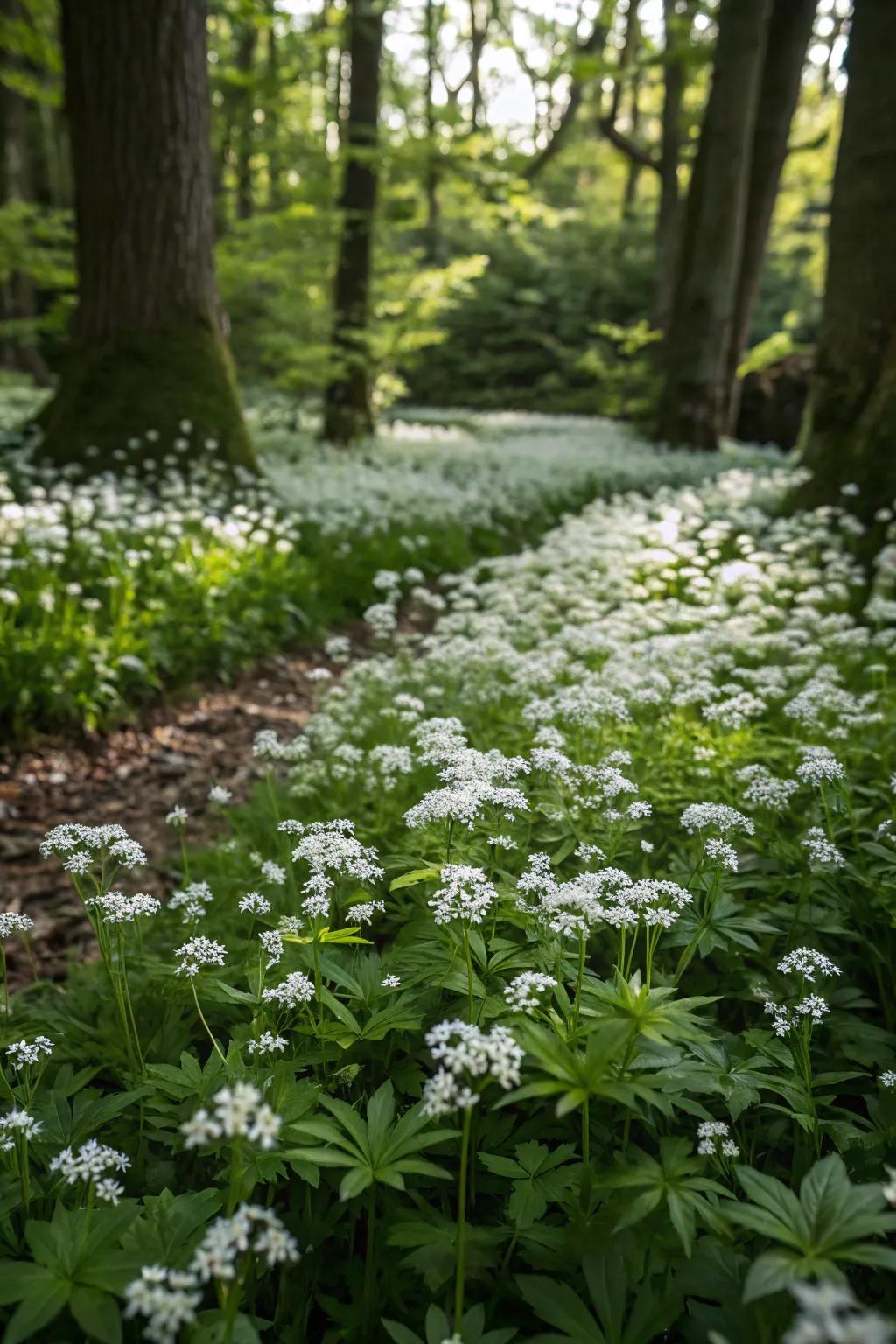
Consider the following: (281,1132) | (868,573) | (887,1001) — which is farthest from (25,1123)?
(868,573)

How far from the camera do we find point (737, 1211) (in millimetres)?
1543

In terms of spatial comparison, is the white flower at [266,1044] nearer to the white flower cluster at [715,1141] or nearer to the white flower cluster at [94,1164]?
the white flower cluster at [94,1164]

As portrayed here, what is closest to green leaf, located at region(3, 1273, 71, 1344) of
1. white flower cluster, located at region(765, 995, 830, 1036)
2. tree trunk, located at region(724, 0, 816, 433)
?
white flower cluster, located at region(765, 995, 830, 1036)

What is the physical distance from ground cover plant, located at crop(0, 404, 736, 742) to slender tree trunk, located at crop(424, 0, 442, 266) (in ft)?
15.0

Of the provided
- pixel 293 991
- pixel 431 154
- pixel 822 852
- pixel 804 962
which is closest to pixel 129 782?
pixel 293 991

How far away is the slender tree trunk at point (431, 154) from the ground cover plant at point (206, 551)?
457 centimetres

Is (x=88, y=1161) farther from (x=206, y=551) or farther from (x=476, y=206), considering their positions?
(x=476, y=206)

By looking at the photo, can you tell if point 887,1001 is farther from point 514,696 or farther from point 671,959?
point 514,696

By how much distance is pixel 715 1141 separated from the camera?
1940mm

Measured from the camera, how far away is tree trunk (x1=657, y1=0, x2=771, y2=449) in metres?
11.6

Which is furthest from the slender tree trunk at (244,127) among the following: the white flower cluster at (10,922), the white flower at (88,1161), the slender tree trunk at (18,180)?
the white flower at (88,1161)

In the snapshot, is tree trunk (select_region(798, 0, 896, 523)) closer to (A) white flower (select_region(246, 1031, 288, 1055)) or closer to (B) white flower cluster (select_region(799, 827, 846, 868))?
(B) white flower cluster (select_region(799, 827, 846, 868))

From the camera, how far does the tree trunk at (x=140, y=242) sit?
758 cm

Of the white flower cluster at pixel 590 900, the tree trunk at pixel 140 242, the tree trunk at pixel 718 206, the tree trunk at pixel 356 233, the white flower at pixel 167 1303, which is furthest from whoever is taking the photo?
the tree trunk at pixel 356 233
